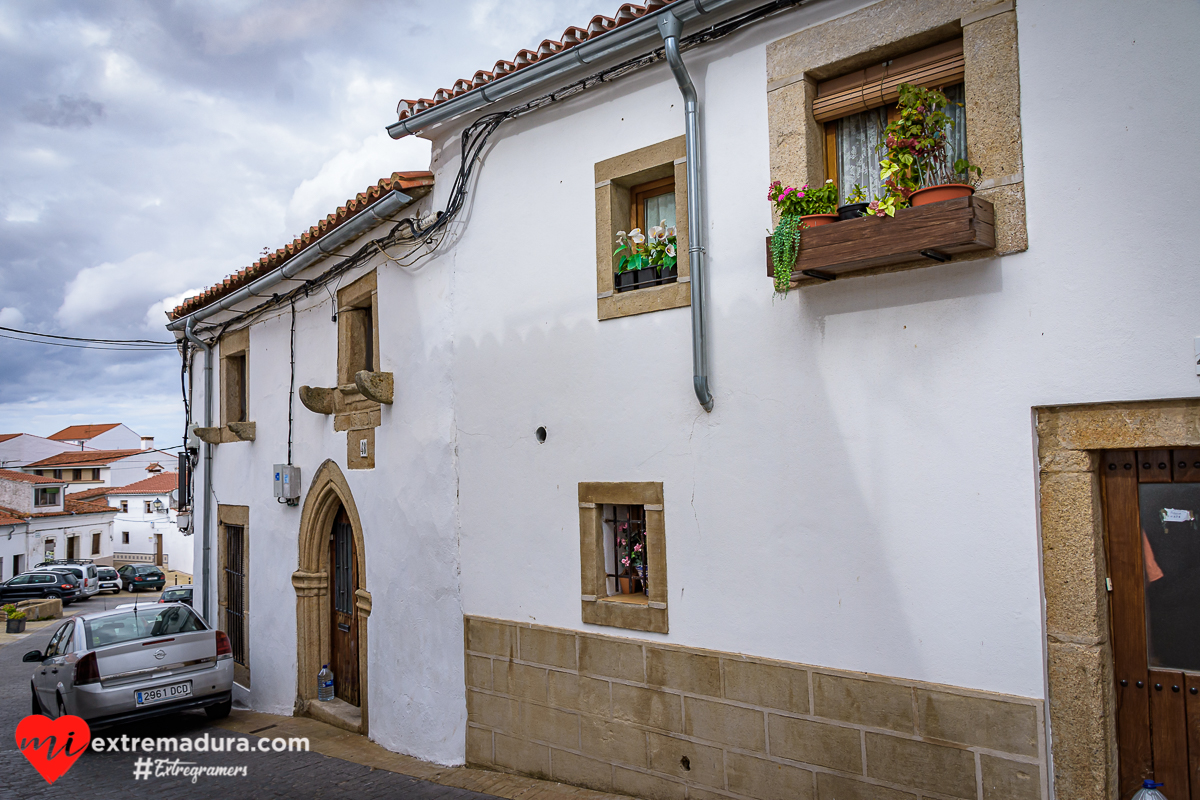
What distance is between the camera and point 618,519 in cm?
607

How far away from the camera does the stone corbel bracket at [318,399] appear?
902cm

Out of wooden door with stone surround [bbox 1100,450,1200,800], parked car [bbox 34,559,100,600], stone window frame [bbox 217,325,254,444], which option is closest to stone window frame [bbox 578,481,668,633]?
wooden door with stone surround [bbox 1100,450,1200,800]

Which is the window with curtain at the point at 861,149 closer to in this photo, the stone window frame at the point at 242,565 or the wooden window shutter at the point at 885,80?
the wooden window shutter at the point at 885,80

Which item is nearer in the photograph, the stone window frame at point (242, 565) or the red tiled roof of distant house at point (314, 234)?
the red tiled roof of distant house at point (314, 234)

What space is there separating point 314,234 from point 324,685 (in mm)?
5111

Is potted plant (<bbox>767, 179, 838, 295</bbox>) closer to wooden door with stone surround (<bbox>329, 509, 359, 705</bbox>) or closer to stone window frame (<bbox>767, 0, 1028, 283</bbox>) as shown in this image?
stone window frame (<bbox>767, 0, 1028, 283</bbox>)

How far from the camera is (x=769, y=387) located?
5.04 meters

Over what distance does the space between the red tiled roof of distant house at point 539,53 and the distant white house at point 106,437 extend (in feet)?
181

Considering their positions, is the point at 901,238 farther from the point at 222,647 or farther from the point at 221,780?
the point at 222,647

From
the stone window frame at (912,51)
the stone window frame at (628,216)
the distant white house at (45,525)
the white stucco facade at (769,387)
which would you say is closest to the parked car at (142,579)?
the distant white house at (45,525)

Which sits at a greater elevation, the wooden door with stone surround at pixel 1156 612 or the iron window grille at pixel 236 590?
the wooden door with stone surround at pixel 1156 612

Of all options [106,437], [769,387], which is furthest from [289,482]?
[106,437]

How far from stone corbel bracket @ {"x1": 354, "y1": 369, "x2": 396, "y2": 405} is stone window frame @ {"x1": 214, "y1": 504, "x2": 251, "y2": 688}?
4.58m

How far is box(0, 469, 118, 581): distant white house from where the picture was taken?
114 feet
